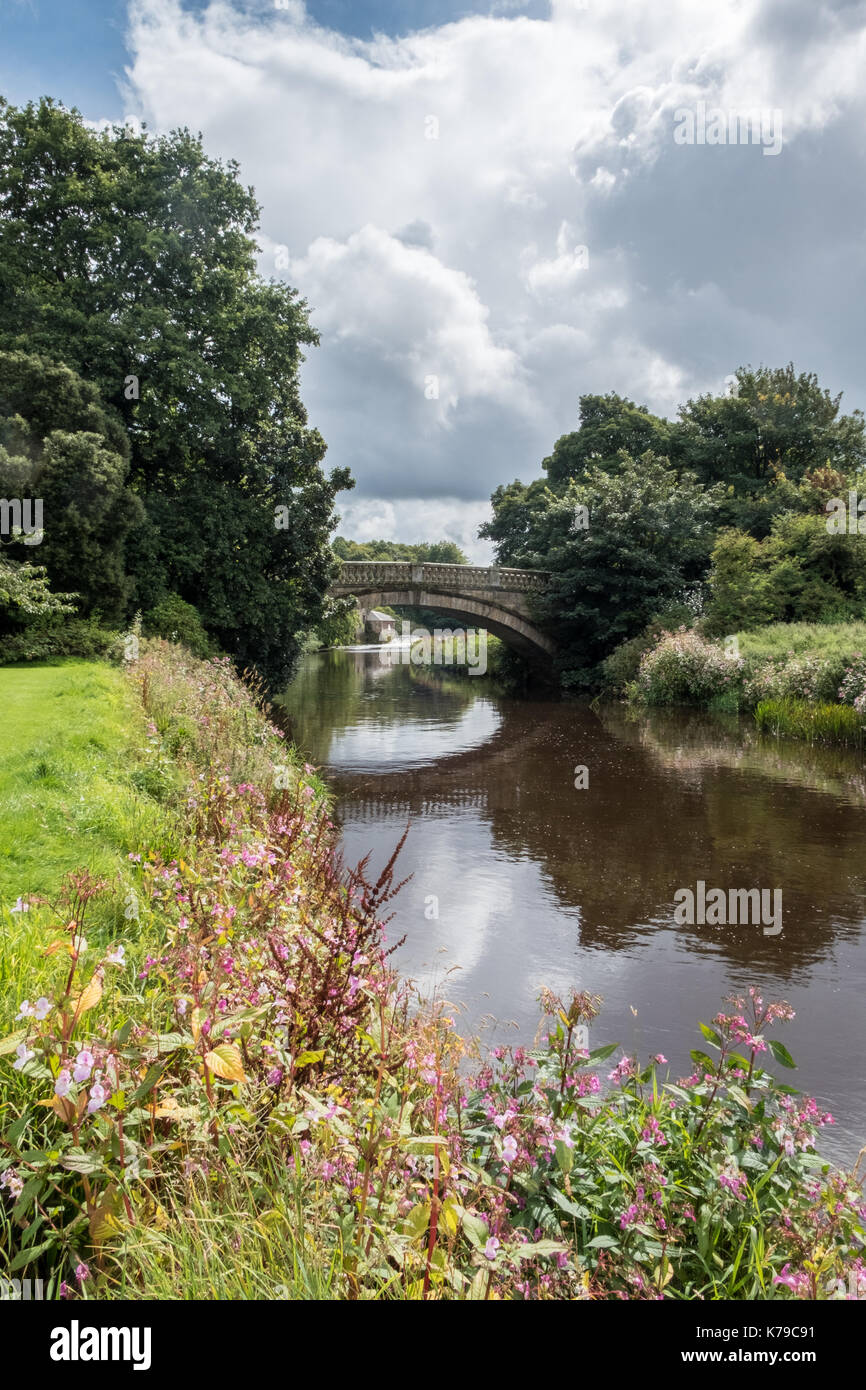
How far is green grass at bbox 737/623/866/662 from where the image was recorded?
16.5 metres

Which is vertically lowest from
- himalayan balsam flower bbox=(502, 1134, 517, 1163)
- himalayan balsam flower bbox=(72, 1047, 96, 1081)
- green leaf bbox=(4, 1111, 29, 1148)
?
himalayan balsam flower bbox=(502, 1134, 517, 1163)

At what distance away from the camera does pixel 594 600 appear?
2931 centimetres

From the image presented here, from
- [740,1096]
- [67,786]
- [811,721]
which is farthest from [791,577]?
[740,1096]

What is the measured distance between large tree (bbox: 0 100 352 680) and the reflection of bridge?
6.42 metres

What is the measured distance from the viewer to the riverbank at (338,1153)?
1888 mm

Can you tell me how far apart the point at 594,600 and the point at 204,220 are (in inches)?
686

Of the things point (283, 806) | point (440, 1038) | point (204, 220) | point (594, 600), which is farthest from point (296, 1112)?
point (594, 600)

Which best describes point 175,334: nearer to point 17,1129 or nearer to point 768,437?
point 17,1129

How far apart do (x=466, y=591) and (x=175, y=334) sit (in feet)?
46.7

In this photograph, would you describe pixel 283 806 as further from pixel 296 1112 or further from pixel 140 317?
pixel 140 317

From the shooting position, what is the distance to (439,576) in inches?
1172

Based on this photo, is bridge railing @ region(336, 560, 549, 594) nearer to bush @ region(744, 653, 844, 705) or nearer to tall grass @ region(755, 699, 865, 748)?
bush @ region(744, 653, 844, 705)

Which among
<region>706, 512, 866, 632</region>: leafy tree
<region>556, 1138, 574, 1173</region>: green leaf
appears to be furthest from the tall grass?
<region>556, 1138, 574, 1173</region>: green leaf

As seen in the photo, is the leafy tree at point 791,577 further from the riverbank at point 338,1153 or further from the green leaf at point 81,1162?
the green leaf at point 81,1162
